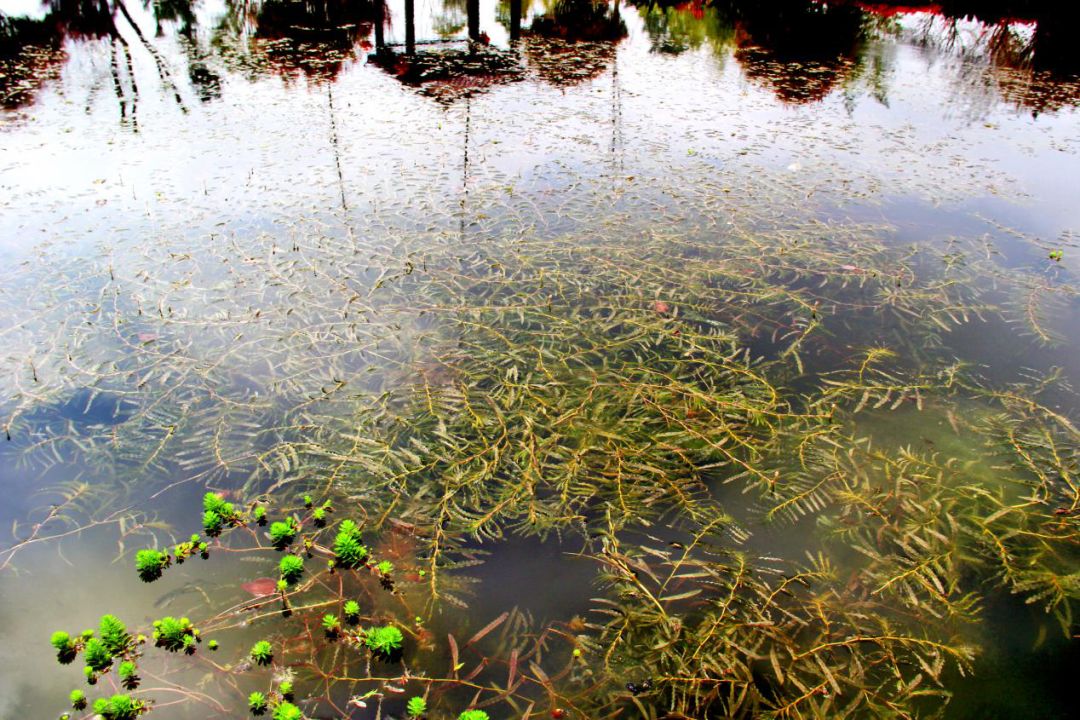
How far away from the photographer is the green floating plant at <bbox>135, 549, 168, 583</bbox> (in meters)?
2.05

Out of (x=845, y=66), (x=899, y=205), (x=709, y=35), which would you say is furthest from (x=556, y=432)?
(x=709, y=35)

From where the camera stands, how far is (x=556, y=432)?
2.67 meters

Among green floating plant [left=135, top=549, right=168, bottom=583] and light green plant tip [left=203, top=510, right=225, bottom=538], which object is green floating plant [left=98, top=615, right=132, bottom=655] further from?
light green plant tip [left=203, top=510, right=225, bottom=538]

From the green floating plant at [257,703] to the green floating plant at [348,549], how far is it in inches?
18.1

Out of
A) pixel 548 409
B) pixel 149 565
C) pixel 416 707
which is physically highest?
pixel 548 409

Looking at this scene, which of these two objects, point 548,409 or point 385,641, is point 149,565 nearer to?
point 385,641

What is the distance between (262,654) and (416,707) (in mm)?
501

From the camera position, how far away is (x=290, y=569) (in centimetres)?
204

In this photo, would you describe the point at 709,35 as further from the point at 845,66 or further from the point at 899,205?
the point at 899,205

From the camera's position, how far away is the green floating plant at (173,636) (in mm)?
1849

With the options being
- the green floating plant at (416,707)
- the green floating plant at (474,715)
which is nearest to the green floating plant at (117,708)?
the green floating plant at (416,707)

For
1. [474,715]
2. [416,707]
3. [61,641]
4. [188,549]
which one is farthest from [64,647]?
[474,715]

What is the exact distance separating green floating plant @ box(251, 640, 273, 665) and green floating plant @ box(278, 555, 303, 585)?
9.3 inches

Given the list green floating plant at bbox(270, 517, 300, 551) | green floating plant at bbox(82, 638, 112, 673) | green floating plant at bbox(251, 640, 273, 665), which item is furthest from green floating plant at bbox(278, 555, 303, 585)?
green floating plant at bbox(82, 638, 112, 673)
